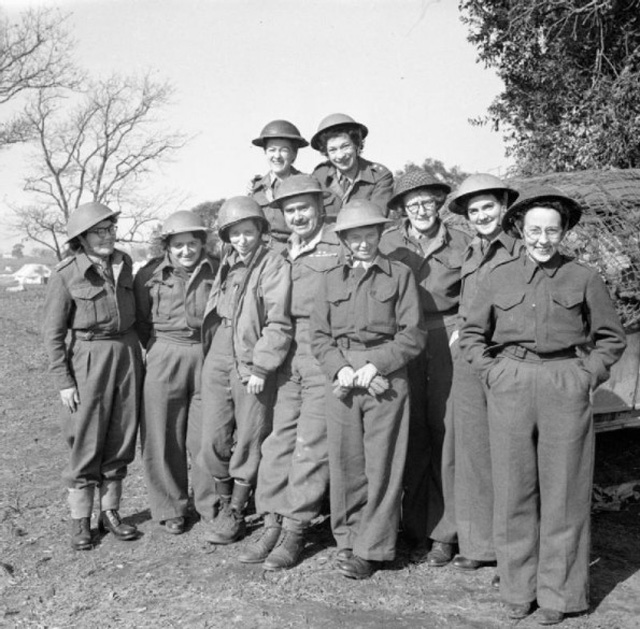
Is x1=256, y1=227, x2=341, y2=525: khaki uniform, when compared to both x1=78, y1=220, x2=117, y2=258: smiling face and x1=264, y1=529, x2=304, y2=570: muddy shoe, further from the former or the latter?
x1=78, y1=220, x2=117, y2=258: smiling face

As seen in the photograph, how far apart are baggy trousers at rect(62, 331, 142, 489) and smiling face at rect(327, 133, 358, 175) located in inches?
73.5

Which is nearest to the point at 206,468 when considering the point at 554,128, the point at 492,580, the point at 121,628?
the point at 121,628

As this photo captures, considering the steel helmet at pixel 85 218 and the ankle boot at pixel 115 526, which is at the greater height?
the steel helmet at pixel 85 218

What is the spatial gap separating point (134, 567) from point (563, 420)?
8.86 feet

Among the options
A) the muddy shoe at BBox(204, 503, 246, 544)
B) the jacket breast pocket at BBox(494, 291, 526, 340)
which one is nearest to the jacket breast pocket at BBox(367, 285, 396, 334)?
the jacket breast pocket at BBox(494, 291, 526, 340)

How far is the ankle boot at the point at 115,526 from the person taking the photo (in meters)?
5.11

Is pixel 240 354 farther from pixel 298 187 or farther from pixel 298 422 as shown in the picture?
pixel 298 187

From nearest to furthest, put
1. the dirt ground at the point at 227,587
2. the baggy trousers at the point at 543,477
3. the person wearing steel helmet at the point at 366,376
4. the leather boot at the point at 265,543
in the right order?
the baggy trousers at the point at 543,477 → the dirt ground at the point at 227,587 → the person wearing steel helmet at the point at 366,376 → the leather boot at the point at 265,543

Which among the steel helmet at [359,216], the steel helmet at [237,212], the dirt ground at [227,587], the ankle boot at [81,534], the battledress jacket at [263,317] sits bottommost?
the dirt ground at [227,587]

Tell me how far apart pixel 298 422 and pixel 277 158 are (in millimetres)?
2053

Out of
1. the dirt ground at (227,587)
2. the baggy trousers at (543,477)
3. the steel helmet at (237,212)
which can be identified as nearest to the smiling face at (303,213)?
the steel helmet at (237,212)

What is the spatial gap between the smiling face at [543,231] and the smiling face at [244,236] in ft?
5.80

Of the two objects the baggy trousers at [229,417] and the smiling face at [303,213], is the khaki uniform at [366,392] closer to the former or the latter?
the smiling face at [303,213]

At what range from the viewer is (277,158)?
5633 mm
